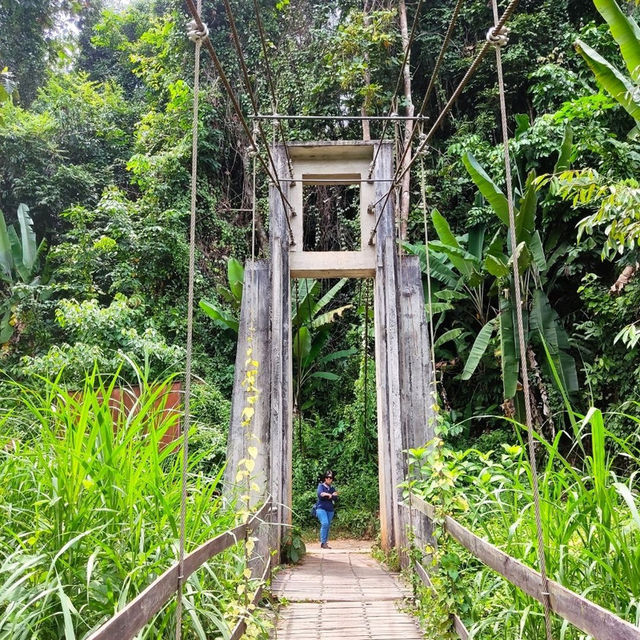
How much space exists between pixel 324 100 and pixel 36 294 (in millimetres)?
4889

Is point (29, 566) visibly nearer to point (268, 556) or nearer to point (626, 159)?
point (268, 556)

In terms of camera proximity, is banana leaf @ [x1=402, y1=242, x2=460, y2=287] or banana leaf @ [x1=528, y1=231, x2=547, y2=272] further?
banana leaf @ [x1=402, y1=242, x2=460, y2=287]

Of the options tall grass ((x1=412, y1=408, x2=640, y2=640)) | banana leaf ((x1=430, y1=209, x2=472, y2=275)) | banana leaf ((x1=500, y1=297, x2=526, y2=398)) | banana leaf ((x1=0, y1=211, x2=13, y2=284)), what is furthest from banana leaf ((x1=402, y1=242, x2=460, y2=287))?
banana leaf ((x1=0, y1=211, x2=13, y2=284))

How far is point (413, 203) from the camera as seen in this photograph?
323 inches

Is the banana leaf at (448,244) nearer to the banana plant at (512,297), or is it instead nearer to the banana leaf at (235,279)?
the banana plant at (512,297)

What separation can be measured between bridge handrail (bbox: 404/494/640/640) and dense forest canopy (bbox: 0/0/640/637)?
287 centimetres

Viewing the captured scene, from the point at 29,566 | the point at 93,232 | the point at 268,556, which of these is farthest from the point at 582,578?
the point at 93,232

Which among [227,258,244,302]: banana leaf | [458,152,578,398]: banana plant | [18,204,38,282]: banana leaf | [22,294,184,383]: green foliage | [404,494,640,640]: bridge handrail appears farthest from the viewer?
[18,204,38,282]: banana leaf

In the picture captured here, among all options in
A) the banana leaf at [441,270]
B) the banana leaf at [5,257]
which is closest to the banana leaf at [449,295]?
the banana leaf at [441,270]

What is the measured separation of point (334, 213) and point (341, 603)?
22.1ft

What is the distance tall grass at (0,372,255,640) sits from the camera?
1.28m

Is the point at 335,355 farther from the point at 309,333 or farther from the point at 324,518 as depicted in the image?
the point at 324,518

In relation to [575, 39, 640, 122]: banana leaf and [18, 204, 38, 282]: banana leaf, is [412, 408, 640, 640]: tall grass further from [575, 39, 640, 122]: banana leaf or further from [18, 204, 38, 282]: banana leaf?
[18, 204, 38, 282]: banana leaf

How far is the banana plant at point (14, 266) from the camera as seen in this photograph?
7.74 m
